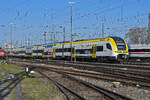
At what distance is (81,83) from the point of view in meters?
12.8

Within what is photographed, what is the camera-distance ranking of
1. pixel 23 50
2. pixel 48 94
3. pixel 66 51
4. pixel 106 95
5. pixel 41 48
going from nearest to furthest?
pixel 106 95 < pixel 48 94 < pixel 66 51 < pixel 41 48 < pixel 23 50

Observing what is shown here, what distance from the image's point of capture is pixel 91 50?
32938 millimetres

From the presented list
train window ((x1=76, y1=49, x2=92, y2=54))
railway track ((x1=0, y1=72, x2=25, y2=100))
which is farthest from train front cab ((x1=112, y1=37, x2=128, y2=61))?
railway track ((x1=0, y1=72, x2=25, y2=100))

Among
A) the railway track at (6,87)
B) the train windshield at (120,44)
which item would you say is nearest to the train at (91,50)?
the train windshield at (120,44)

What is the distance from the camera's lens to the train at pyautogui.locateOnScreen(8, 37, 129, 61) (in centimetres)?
2834

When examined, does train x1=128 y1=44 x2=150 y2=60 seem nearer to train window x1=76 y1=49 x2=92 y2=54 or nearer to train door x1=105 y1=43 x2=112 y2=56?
train window x1=76 y1=49 x2=92 y2=54

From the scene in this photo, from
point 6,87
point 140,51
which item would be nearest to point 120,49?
point 140,51

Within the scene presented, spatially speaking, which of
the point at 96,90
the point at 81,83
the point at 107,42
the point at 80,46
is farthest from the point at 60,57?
the point at 96,90

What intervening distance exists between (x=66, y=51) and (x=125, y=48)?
14.4m

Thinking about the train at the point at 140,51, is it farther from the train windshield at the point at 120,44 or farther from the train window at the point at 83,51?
the train windshield at the point at 120,44

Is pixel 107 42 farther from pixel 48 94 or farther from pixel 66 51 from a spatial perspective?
pixel 48 94

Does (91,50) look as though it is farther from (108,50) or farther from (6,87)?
(6,87)

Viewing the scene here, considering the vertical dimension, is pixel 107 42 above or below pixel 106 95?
above

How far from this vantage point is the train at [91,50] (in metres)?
28.3
